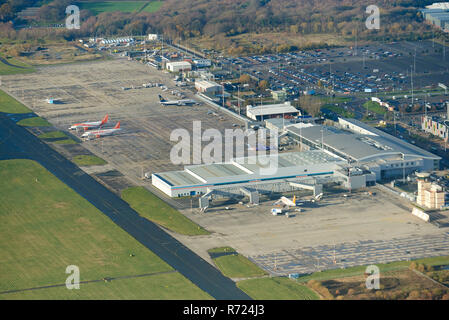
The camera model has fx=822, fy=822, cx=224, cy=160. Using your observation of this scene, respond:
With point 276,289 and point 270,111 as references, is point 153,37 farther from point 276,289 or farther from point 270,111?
point 276,289

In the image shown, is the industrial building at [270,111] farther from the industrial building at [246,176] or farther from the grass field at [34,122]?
the grass field at [34,122]

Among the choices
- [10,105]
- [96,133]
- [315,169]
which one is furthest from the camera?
[10,105]

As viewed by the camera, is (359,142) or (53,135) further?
(53,135)

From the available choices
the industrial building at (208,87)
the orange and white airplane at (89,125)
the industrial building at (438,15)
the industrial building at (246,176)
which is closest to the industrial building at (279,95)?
the industrial building at (208,87)

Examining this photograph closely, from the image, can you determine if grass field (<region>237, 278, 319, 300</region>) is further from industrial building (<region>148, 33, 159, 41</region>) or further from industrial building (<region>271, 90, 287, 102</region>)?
industrial building (<region>148, 33, 159, 41</region>)

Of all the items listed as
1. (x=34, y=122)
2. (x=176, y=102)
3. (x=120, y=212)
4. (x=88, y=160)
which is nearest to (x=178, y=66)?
(x=176, y=102)

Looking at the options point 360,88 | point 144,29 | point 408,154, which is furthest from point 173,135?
point 144,29
